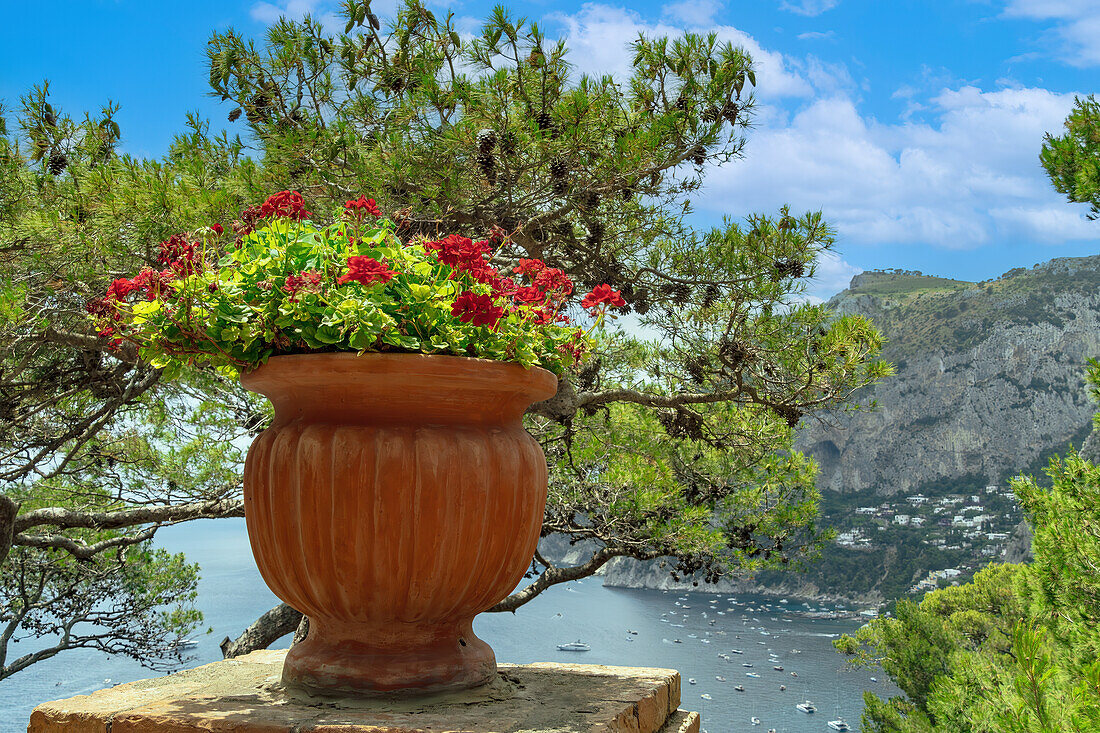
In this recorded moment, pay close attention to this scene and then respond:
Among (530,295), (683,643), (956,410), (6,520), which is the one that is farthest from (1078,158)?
(956,410)

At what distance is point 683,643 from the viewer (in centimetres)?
3669

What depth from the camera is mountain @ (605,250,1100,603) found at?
41.7 m

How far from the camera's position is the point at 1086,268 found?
47.9m

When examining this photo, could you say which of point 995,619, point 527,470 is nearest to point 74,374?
point 527,470

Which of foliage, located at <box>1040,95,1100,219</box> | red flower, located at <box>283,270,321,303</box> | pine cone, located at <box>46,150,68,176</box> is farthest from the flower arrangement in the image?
foliage, located at <box>1040,95,1100,219</box>

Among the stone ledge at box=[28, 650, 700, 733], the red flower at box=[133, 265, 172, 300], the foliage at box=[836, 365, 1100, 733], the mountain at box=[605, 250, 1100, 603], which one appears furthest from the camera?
the mountain at box=[605, 250, 1100, 603]

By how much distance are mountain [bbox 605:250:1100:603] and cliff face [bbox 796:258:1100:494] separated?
65 mm

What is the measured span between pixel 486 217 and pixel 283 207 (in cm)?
220

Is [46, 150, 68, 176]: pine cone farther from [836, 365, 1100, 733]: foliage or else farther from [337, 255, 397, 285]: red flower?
[836, 365, 1100, 733]: foliage

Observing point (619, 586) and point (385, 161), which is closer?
point (385, 161)

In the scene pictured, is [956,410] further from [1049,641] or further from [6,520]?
[6,520]

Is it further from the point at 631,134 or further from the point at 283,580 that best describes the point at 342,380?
the point at 631,134

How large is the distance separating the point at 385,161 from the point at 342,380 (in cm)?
255

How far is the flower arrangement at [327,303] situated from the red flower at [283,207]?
0.02 meters
